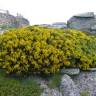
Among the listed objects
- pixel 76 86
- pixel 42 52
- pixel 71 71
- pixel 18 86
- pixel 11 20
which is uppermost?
pixel 11 20

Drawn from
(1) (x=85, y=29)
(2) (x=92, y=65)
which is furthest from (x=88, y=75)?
(1) (x=85, y=29)

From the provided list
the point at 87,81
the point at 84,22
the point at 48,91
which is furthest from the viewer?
the point at 84,22

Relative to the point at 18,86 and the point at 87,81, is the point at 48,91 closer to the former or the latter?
the point at 18,86

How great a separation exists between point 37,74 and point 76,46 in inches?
60.1

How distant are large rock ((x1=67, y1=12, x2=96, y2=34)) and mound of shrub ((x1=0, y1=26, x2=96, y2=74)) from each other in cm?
507

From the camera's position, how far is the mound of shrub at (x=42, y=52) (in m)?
10.9

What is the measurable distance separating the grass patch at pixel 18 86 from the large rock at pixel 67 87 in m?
0.76

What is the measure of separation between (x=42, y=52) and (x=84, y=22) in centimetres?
662

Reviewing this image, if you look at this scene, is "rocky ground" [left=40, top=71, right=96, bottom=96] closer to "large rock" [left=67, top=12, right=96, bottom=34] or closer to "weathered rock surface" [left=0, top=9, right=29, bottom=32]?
"large rock" [left=67, top=12, right=96, bottom=34]

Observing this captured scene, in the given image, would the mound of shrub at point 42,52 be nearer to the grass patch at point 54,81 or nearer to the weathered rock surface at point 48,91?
the grass patch at point 54,81

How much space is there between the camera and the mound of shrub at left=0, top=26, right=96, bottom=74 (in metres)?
10.9

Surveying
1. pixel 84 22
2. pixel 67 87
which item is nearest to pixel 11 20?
pixel 84 22

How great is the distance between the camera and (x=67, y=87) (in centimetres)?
1120

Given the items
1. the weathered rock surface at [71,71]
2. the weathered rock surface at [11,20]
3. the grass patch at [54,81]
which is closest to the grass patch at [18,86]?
the grass patch at [54,81]
